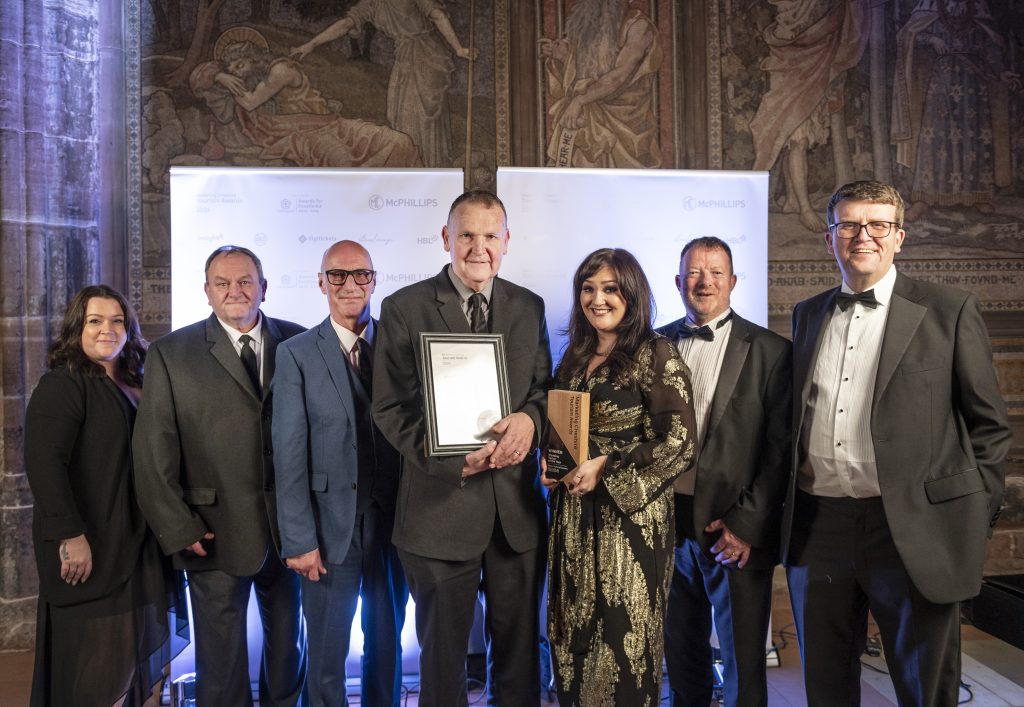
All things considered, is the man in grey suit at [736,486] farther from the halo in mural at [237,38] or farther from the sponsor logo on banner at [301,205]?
the halo in mural at [237,38]

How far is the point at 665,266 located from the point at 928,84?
8.36 ft

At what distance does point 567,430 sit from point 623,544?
43cm

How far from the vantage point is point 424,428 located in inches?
105

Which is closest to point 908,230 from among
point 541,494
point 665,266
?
point 665,266

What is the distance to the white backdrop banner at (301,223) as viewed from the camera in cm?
429

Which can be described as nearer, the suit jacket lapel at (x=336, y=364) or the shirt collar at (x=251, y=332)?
the suit jacket lapel at (x=336, y=364)

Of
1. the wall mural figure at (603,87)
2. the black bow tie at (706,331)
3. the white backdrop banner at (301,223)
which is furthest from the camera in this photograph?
the wall mural figure at (603,87)

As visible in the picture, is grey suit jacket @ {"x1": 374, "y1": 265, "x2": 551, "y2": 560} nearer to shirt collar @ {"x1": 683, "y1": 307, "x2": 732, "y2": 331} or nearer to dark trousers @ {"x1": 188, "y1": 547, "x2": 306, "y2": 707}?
shirt collar @ {"x1": 683, "y1": 307, "x2": 732, "y2": 331}

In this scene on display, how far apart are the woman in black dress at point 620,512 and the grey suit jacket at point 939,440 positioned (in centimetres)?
67

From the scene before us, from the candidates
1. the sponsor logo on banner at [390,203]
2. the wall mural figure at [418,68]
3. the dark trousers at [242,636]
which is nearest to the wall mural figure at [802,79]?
the wall mural figure at [418,68]

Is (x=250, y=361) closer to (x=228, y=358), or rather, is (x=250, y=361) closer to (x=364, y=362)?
(x=228, y=358)

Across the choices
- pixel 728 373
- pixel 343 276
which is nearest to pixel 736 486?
pixel 728 373

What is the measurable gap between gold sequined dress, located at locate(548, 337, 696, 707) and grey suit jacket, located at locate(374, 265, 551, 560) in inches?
7.1

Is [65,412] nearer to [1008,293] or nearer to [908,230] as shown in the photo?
[908,230]
